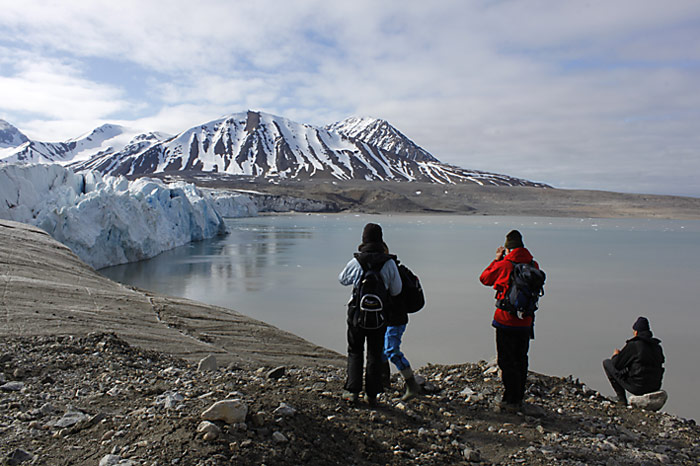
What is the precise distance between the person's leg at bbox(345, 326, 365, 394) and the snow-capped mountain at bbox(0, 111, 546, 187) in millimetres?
79011

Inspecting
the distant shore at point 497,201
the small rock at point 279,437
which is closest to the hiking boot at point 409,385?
the small rock at point 279,437

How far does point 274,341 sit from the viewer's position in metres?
4.99

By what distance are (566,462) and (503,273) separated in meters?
0.94

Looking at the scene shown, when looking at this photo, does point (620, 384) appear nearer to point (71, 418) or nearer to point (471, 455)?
point (471, 455)

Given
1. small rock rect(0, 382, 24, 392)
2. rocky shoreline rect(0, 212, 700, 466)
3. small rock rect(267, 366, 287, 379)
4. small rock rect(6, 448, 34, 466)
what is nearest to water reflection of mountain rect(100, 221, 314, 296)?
rocky shoreline rect(0, 212, 700, 466)

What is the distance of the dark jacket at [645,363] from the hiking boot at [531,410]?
73 centimetres

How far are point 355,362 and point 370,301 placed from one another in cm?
34

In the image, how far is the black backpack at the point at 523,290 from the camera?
101 inches

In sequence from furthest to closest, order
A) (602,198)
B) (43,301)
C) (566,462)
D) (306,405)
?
(602,198)
(43,301)
(306,405)
(566,462)

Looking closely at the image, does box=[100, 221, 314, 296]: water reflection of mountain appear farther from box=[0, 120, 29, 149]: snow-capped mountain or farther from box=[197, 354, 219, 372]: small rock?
box=[0, 120, 29, 149]: snow-capped mountain

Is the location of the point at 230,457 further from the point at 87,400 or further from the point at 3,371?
the point at 3,371

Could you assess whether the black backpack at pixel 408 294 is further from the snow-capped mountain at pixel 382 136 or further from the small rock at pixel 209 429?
the snow-capped mountain at pixel 382 136

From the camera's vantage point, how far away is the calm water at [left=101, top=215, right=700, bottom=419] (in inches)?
200

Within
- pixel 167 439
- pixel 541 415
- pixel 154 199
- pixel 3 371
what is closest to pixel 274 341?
pixel 3 371
